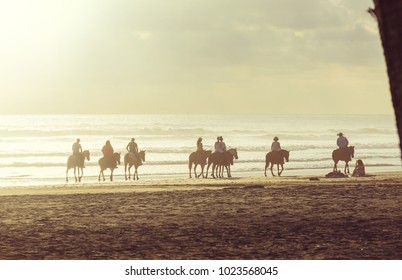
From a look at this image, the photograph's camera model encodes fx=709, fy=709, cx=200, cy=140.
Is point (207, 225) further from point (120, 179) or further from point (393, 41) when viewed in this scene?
point (120, 179)

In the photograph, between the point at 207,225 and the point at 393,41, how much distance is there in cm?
1093

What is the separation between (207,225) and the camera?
46.5 ft

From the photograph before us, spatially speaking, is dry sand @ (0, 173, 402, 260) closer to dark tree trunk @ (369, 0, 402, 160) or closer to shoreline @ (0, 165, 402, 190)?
dark tree trunk @ (369, 0, 402, 160)

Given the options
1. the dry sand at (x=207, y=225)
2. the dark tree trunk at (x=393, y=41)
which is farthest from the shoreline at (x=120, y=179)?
the dark tree trunk at (x=393, y=41)

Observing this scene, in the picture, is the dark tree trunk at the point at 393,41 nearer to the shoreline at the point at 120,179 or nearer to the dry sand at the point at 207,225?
the dry sand at the point at 207,225

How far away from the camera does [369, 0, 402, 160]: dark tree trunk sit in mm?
3434

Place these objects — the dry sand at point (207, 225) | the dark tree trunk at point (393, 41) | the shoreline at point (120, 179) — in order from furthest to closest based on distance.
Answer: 1. the shoreline at point (120, 179)
2. the dry sand at point (207, 225)
3. the dark tree trunk at point (393, 41)

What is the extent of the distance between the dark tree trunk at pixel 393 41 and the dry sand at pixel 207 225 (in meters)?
7.17

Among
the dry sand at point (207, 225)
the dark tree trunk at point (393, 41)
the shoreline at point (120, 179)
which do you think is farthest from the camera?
the shoreline at point (120, 179)

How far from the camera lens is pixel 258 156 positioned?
169 feet

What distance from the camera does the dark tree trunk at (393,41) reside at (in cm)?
343

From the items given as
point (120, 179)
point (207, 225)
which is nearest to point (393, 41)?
point (207, 225)

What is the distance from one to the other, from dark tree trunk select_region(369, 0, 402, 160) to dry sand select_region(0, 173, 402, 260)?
23.5 ft
